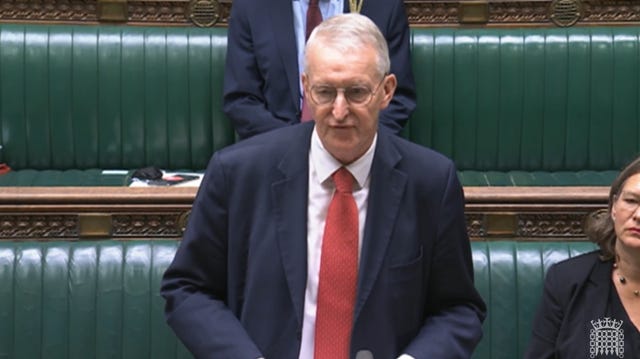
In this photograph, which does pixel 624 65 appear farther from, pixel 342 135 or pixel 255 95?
pixel 342 135

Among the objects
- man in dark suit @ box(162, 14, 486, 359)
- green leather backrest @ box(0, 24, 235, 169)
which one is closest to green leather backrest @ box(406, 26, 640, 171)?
green leather backrest @ box(0, 24, 235, 169)

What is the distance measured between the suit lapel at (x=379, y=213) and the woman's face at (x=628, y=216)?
1.38ft

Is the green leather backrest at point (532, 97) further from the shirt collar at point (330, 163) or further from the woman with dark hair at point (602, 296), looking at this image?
the shirt collar at point (330, 163)

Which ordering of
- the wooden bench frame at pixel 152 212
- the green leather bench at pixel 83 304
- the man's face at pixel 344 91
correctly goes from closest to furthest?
the man's face at pixel 344 91 < the green leather bench at pixel 83 304 < the wooden bench frame at pixel 152 212

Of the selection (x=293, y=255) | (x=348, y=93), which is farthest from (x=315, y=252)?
(x=348, y=93)

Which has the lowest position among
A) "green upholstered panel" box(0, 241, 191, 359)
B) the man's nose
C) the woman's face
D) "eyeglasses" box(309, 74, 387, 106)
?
"green upholstered panel" box(0, 241, 191, 359)

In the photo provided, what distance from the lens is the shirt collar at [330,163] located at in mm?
811

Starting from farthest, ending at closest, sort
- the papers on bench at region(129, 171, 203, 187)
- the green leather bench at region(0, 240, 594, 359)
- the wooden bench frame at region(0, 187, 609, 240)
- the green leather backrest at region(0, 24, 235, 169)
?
the green leather backrest at region(0, 24, 235, 169) → the papers on bench at region(129, 171, 203, 187) → the wooden bench frame at region(0, 187, 609, 240) → the green leather bench at region(0, 240, 594, 359)

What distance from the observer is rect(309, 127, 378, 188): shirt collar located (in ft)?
2.66

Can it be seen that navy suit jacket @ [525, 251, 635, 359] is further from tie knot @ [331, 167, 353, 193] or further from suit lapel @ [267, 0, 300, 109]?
suit lapel @ [267, 0, 300, 109]

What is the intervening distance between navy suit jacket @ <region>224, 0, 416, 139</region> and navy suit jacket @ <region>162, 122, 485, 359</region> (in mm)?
877

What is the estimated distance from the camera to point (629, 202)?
117cm

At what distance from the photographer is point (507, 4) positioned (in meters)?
1.92

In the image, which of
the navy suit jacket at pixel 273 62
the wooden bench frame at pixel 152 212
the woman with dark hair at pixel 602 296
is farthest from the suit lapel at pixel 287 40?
the woman with dark hair at pixel 602 296
